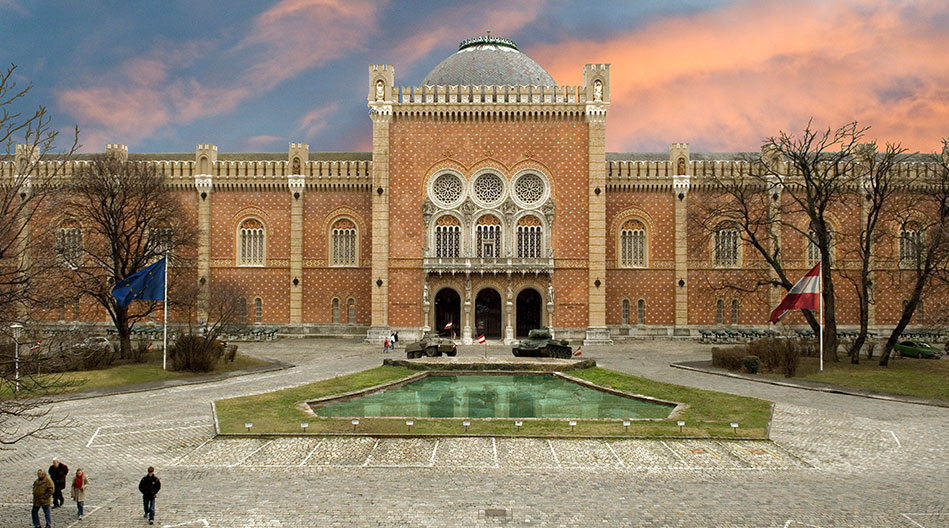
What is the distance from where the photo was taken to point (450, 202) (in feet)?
163

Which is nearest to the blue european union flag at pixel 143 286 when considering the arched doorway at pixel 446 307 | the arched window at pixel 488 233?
the arched doorway at pixel 446 307

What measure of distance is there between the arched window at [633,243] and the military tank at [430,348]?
20.5 m

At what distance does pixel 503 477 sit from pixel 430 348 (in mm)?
22300

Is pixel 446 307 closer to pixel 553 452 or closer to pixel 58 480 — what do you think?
pixel 553 452

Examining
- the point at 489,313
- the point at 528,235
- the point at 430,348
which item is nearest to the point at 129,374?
the point at 430,348

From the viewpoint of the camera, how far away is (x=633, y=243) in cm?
5322

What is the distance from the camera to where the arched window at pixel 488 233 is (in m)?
49.7

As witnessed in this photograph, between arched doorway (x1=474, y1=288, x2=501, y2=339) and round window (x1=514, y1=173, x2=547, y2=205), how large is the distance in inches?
295

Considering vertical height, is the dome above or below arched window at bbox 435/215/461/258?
above

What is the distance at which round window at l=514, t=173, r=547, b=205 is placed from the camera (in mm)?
49906

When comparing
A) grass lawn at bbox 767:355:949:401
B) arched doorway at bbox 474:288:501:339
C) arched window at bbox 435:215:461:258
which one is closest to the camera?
grass lawn at bbox 767:355:949:401

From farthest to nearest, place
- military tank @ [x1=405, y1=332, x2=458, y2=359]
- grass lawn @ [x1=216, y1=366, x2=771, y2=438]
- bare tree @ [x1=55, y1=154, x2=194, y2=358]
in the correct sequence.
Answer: military tank @ [x1=405, y1=332, x2=458, y2=359], bare tree @ [x1=55, y1=154, x2=194, y2=358], grass lawn @ [x1=216, y1=366, x2=771, y2=438]

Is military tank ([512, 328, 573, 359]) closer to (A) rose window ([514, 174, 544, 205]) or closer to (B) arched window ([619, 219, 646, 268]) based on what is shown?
(A) rose window ([514, 174, 544, 205])

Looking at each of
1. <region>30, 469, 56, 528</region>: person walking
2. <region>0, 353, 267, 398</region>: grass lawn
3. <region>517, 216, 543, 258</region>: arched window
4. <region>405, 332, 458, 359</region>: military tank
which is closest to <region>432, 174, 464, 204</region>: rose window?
<region>517, 216, 543, 258</region>: arched window
